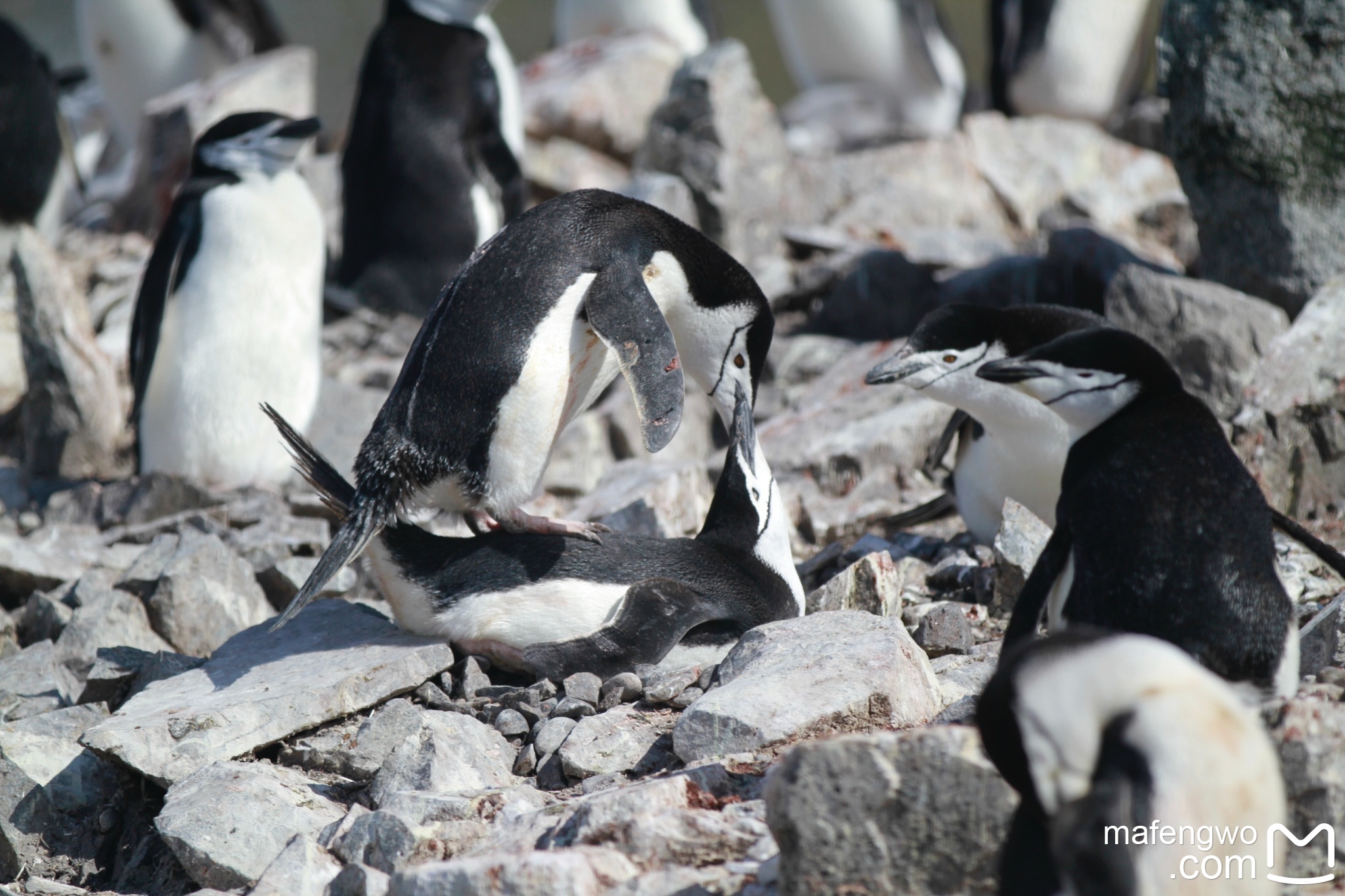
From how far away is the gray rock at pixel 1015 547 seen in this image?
3.23m

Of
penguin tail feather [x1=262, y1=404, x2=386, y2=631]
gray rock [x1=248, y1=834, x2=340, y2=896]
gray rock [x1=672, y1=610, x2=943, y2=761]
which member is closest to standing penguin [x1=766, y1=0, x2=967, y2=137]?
penguin tail feather [x1=262, y1=404, x2=386, y2=631]

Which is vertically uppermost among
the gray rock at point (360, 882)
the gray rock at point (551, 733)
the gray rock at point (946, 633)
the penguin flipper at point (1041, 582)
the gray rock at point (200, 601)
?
the penguin flipper at point (1041, 582)

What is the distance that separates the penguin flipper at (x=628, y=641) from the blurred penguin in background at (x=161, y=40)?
779 centimetres

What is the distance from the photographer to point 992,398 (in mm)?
3525

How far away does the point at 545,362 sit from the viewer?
10.4 feet

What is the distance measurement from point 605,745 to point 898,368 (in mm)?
1277

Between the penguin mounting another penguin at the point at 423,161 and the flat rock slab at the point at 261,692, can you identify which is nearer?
the flat rock slab at the point at 261,692

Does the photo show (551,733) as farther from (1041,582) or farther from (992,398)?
(992,398)

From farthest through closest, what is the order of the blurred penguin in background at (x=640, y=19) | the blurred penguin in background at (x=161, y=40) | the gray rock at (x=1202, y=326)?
the blurred penguin in background at (x=640, y=19)
the blurred penguin in background at (x=161, y=40)
the gray rock at (x=1202, y=326)

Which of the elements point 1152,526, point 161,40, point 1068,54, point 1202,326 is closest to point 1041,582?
point 1152,526

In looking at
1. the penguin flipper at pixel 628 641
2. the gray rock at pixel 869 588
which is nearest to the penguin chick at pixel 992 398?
the gray rock at pixel 869 588

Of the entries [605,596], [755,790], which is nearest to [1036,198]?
[605,596]

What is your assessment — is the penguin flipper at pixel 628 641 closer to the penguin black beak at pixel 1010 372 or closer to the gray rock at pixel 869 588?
the gray rock at pixel 869 588

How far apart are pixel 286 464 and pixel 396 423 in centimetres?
237
